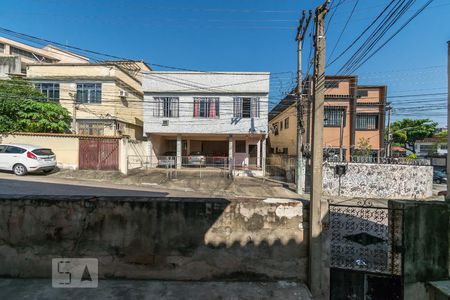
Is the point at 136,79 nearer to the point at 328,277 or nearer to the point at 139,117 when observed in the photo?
the point at 139,117

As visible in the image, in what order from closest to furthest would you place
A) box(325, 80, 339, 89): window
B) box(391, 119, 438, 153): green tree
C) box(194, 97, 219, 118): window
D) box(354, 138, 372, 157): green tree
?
box(354, 138, 372, 157): green tree
box(194, 97, 219, 118): window
box(325, 80, 339, 89): window
box(391, 119, 438, 153): green tree

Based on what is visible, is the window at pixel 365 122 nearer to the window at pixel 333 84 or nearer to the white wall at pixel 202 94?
the window at pixel 333 84

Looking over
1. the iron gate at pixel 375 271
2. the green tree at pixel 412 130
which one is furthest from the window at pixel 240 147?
the green tree at pixel 412 130

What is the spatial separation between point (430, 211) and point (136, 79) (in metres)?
23.2

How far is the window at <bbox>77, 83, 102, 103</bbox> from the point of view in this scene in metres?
18.0

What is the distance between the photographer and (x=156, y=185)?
40.5 feet

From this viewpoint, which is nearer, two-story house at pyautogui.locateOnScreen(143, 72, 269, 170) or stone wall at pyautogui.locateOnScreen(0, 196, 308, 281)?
stone wall at pyautogui.locateOnScreen(0, 196, 308, 281)

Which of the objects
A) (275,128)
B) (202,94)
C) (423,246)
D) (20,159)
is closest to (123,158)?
(20,159)

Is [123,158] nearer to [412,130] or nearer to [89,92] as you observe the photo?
[89,92]

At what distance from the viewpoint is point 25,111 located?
49.6 ft

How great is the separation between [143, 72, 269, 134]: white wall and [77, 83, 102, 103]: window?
381 centimetres

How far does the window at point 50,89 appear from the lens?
1795 centimetres

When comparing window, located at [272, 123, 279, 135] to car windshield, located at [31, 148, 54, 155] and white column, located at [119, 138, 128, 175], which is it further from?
car windshield, located at [31, 148, 54, 155]

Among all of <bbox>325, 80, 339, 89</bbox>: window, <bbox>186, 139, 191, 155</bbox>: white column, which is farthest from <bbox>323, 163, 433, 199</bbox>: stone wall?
<bbox>186, 139, 191, 155</bbox>: white column
